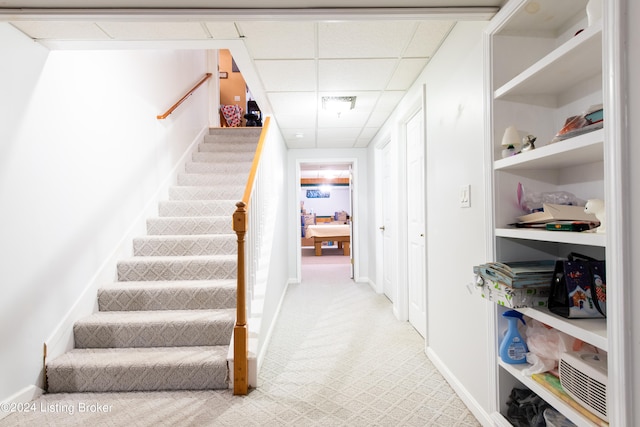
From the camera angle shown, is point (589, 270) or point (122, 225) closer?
point (589, 270)

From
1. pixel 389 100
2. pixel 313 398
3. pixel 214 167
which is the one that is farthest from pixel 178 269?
pixel 389 100

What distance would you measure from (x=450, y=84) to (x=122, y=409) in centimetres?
259

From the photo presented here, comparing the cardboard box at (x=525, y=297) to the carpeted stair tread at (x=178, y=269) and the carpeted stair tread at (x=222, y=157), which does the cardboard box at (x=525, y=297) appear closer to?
the carpeted stair tread at (x=178, y=269)

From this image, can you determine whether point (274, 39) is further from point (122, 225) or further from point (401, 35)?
point (122, 225)

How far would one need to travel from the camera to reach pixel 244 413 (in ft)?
6.04

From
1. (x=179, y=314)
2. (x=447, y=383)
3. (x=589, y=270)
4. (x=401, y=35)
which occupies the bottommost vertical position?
(x=447, y=383)

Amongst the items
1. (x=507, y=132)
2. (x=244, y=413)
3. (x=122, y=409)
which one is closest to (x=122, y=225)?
(x=122, y=409)

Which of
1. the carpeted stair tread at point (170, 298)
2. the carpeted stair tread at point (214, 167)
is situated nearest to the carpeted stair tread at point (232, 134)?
the carpeted stair tread at point (214, 167)

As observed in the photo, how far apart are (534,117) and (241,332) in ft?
6.09

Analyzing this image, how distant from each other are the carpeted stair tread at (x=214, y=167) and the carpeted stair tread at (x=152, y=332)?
2.36 metres

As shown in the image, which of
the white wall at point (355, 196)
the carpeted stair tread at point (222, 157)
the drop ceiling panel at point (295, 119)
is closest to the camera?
the drop ceiling panel at point (295, 119)

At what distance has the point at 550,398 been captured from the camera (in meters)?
1.20

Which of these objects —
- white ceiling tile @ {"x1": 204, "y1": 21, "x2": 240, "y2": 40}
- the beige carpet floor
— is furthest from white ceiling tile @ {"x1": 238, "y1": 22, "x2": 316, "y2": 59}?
the beige carpet floor

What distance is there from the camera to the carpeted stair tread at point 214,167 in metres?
4.31
